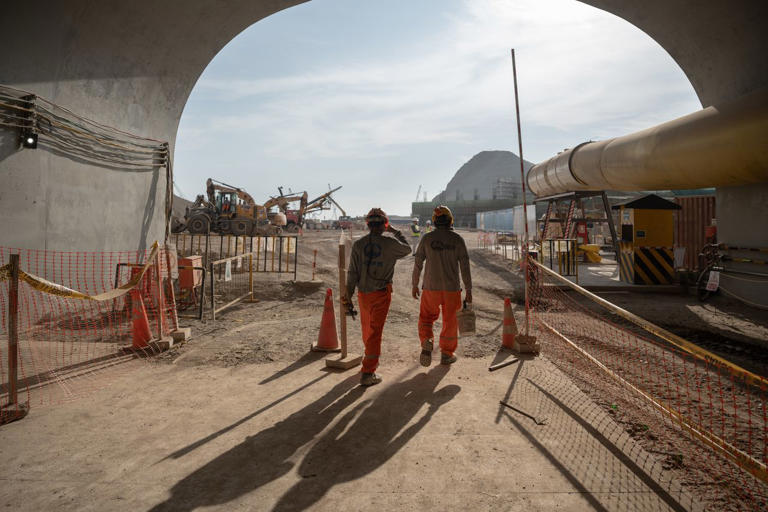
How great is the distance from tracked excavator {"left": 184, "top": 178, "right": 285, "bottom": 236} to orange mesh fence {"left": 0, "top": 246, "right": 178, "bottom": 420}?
53.0 feet

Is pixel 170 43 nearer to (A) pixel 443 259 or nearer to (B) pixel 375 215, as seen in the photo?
(B) pixel 375 215

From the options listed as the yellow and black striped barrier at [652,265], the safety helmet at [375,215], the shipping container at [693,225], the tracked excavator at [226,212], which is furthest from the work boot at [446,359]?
the tracked excavator at [226,212]

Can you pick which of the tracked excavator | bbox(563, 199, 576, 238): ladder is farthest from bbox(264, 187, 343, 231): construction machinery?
bbox(563, 199, 576, 238): ladder

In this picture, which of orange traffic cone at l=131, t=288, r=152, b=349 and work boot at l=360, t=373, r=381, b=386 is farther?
orange traffic cone at l=131, t=288, r=152, b=349

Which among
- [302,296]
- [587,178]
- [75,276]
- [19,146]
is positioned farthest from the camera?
[587,178]

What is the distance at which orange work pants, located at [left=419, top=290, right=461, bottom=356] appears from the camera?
455 centimetres

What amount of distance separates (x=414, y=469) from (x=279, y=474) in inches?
35.0

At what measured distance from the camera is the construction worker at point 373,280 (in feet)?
13.6

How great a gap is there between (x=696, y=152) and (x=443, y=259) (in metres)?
5.69

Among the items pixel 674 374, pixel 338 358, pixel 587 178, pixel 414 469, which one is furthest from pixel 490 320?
pixel 587 178

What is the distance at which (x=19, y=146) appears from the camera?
5.88 m

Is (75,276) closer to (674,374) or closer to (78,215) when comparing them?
(78,215)

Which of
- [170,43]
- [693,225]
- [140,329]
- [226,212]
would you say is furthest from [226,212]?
[693,225]

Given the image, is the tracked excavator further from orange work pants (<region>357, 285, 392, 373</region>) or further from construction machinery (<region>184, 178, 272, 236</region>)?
orange work pants (<region>357, 285, 392, 373</region>)
